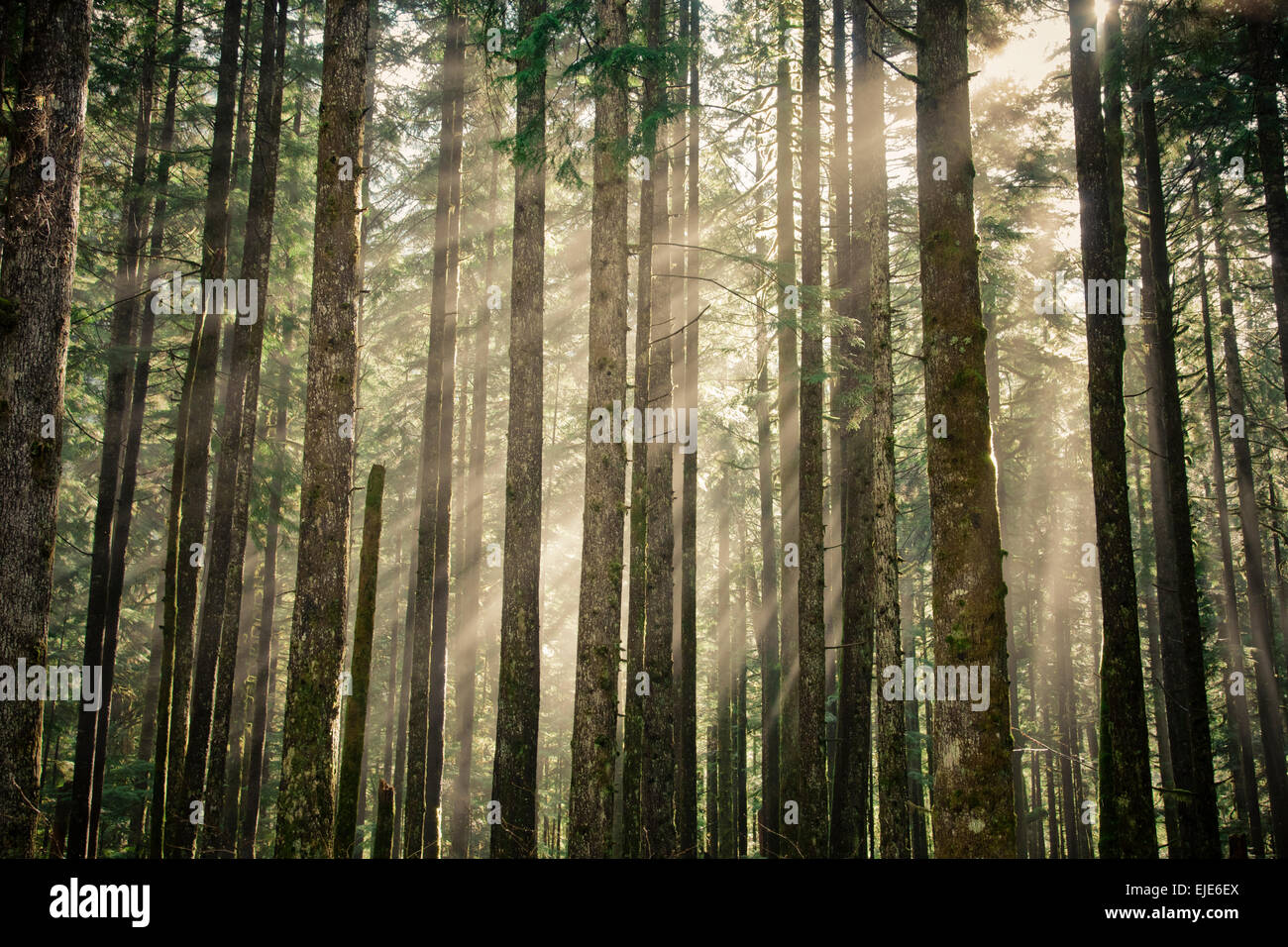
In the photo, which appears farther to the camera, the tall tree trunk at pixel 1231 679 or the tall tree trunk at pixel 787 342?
the tall tree trunk at pixel 1231 679

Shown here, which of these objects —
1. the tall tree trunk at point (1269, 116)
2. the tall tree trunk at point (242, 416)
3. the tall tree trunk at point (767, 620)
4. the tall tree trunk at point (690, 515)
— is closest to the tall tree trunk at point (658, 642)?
the tall tree trunk at point (690, 515)

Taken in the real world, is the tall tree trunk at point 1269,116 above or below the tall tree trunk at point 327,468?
above

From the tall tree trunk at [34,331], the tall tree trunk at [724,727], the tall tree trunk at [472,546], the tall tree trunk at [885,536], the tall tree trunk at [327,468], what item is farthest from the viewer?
the tall tree trunk at [724,727]

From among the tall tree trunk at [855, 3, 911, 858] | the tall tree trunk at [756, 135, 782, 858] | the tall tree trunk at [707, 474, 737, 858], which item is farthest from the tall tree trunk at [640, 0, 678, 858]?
the tall tree trunk at [707, 474, 737, 858]

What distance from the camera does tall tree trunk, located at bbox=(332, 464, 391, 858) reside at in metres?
7.92

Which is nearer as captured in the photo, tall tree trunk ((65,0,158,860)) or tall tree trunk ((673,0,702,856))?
tall tree trunk ((65,0,158,860))

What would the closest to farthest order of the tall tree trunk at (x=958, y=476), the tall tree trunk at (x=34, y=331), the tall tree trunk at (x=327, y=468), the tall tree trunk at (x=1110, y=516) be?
1. the tall tree trunk at (x=958, y=476)
2. the tall tree trunk at (x=327, y=468)
3. the tall tree trunk at (x=34, y=331)
4. the tall tree trunk at (x=1110, y=516)

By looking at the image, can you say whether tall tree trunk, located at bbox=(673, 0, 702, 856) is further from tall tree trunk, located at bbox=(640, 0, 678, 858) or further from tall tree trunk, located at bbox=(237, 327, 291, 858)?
tall tree trunk, located at bbox=(237, 327, 291, 858)

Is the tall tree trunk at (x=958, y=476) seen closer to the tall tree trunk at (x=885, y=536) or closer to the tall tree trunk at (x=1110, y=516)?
the tall tree trunk at (x=885, y=536)

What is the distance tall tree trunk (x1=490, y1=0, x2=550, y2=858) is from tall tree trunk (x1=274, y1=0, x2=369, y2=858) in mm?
2443

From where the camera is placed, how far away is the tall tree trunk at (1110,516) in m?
9.56

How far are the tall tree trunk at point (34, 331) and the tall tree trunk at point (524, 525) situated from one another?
5.49 m
